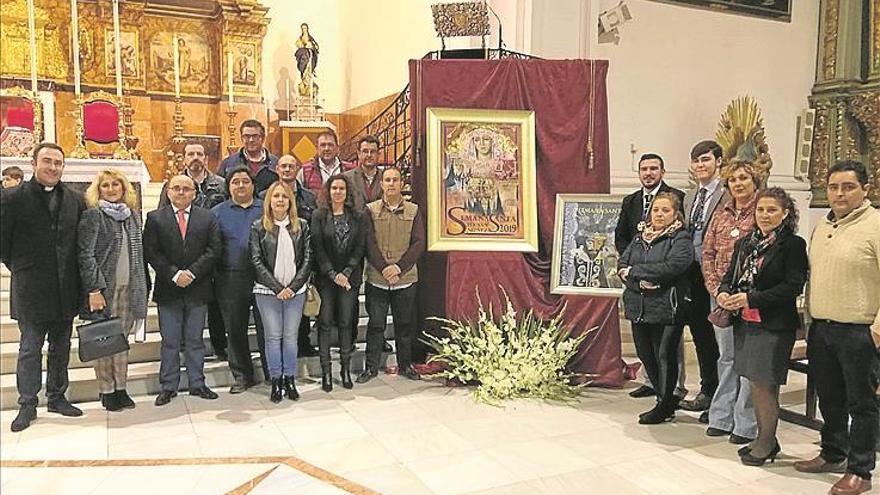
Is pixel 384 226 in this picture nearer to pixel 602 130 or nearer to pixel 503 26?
pixel 602 130

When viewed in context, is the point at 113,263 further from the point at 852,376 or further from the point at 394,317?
the point at 852,376

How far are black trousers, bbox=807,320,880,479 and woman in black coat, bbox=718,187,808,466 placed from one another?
0.15 metres

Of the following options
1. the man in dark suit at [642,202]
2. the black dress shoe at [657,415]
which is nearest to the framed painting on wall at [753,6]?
the man in dark suit at [642,202]

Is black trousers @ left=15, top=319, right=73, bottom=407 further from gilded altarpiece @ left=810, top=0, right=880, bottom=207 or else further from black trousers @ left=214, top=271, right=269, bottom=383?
gilded altarpiece @ left=810, top=0, right=880, bottom=207

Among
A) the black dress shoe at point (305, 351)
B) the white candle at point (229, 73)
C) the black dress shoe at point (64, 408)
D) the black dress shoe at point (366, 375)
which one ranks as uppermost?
the white candle at point (229, 73)

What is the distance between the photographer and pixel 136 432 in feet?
14.0

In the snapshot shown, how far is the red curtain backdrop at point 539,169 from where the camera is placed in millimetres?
5441

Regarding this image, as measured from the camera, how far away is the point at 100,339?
4348 mm

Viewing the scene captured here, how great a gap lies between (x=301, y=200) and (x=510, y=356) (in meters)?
1.87

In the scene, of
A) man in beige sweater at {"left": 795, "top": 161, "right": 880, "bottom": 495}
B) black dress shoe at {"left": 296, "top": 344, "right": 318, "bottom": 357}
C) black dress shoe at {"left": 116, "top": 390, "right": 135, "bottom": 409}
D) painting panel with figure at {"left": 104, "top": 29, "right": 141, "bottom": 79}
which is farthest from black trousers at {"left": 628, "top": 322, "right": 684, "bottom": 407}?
painting panel with figure at {"left": 104, "top": 29, "right": 141, "bottom": 79}

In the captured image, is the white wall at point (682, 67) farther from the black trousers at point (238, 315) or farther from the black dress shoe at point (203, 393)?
the black dress shoe at point (203, 393)

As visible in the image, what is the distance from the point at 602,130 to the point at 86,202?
11.5ft

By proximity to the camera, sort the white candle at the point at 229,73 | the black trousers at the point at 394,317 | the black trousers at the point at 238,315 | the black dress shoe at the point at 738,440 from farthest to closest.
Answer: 1. the white candle at the point at 229,73
2. the black trousers at the point at 394,317
3. the black trousers at the point at 238,315
4. the black dress shoe at the point at 738,440

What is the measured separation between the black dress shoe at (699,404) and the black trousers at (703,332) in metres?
0.03
